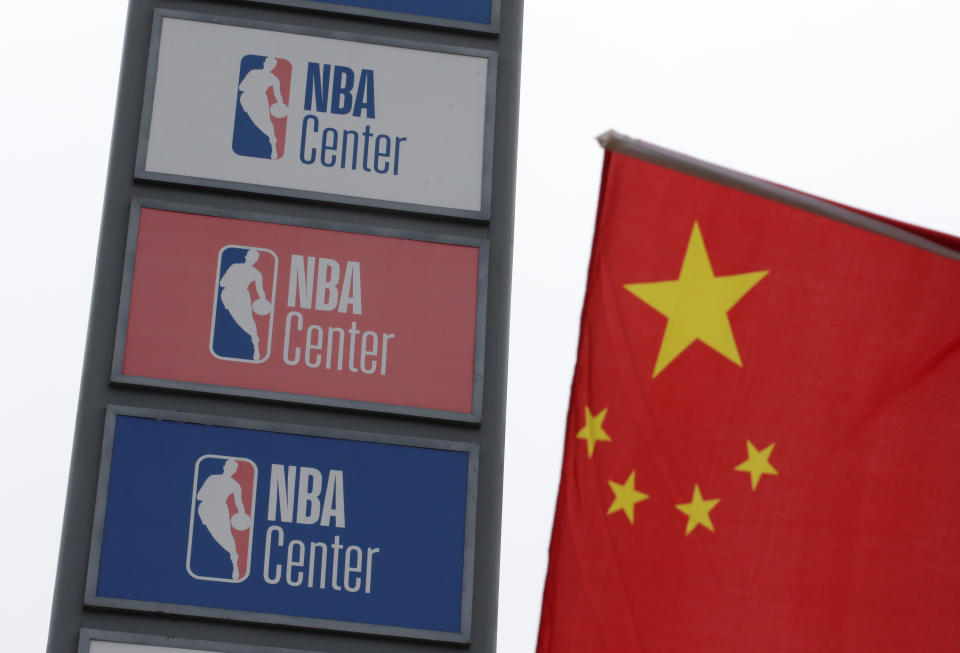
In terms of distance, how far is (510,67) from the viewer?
984cm

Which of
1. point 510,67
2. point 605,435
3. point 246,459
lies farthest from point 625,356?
point 510,67

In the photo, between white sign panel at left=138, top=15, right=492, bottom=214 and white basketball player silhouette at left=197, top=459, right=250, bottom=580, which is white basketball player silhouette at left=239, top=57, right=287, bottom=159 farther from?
white basketball player silhouette at left=197, top=459, right=250, bottom=580

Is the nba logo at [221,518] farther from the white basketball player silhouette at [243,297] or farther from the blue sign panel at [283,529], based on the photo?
the white basketball player silhouette at [243,297]

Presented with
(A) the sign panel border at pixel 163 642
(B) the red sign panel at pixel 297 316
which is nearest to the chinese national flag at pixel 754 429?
(B) the red sign panel at pixel 297 316

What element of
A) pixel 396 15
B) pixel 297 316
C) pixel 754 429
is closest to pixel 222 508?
pixel 297 316

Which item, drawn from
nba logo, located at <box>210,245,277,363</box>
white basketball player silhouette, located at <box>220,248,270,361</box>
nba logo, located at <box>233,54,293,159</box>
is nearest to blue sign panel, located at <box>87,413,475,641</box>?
nba logo, located at <box>210,245,277,363</box>

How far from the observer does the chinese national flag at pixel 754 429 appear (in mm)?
7305

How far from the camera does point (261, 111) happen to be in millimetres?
9367

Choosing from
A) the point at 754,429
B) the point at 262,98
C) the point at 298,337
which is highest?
the point at 262,98

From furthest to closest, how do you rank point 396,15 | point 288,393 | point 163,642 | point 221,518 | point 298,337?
1. point 396,15
2. point 298,337
3. point 288,393
4. point 221,518
5. point 163,642

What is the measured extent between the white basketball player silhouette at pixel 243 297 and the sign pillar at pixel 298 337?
15 millimetres

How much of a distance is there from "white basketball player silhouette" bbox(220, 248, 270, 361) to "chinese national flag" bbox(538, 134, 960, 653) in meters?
2.12

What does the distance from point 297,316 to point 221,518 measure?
122cm

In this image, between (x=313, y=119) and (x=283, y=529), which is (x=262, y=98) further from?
(x=283, y=529)
